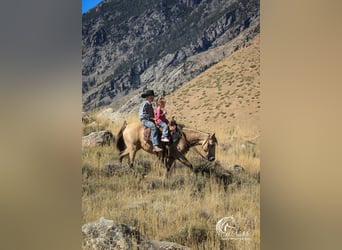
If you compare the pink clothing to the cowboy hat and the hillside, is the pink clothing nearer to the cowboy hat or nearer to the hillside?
the hillside

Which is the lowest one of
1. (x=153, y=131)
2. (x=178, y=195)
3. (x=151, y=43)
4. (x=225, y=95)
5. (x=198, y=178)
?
(x=178, y=195)

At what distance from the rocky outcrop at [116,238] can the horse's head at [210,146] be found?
107 centimetres

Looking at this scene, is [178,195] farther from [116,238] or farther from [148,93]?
[148,93]

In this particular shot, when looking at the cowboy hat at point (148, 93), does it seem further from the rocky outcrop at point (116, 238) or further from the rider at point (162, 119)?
the rocky outcrop at point (116, 238)

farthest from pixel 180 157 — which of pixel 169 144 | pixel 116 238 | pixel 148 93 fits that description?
pixel 116 238

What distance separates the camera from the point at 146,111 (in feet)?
13.4

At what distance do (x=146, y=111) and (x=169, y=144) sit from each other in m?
0.46

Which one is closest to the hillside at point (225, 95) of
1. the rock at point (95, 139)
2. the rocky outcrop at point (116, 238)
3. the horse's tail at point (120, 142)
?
the horse's tail at point (120, 142)

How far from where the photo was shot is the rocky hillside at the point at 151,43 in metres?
4.04

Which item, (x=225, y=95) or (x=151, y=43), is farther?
(x=151, y=43)

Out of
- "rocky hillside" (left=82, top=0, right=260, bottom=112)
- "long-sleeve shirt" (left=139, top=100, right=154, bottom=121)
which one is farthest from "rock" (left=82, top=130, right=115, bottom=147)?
"long-sleeve shirt" (left=139, top=100, right=154, bottom=121)

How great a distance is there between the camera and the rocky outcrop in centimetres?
401

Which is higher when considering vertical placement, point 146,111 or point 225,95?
point 225,95
